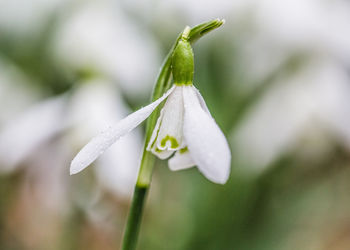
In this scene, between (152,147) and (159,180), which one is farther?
(159,180)

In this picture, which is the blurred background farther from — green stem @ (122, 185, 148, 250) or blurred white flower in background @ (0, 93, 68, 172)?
green stem @ (122, 185, 148, 250)

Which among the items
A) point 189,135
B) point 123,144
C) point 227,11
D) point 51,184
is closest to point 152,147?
point 189,135

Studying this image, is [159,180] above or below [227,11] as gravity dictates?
below

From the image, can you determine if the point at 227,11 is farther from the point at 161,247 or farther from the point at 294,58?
the point at 161,247

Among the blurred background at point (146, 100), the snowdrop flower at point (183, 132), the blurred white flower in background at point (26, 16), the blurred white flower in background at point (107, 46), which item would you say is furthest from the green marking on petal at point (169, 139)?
the blurred white flower in background at point (26, 16)

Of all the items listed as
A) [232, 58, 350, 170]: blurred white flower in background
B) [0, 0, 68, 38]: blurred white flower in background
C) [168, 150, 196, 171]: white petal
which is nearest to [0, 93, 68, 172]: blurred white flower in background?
[0, 0, 68, 38]: blurred white flower in background

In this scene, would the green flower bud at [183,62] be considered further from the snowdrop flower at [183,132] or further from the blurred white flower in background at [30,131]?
the blurred white flower in background at [30,131]
